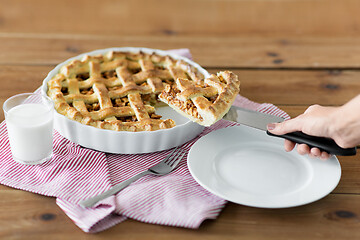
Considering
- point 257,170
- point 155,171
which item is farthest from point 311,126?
point 155,171

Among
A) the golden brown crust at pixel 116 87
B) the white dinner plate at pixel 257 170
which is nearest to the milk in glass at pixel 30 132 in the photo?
the golden brown crust at pixel 116 87

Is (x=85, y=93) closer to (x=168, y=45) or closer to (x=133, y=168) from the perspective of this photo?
(x=133, y=168)

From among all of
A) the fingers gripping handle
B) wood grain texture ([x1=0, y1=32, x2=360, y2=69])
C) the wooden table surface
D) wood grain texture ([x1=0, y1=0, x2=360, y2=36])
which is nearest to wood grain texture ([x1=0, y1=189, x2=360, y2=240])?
the wooden table surface

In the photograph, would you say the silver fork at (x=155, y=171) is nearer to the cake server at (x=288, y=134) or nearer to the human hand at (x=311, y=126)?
the cake server at (x=288, y=134)

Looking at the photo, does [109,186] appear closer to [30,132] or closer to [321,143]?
A: [30,132]

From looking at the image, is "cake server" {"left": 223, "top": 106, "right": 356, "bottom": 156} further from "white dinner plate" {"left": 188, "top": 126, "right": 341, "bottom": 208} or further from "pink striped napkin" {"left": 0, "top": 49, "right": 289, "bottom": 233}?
"pink striped napkin" {"left": 0, "top": 49, "right": 289, "bottom": 233}
